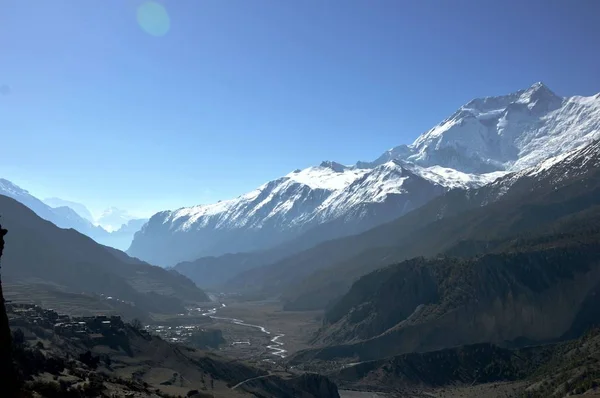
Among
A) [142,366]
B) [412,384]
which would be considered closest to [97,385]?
[142,366]

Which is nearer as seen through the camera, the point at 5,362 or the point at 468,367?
the point at 5,362

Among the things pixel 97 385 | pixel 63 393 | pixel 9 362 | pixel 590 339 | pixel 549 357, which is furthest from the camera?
pixel 549 357

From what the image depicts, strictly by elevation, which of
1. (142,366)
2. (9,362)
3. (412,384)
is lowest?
(412,384)

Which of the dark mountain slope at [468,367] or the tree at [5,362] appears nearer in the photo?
the tree at [5,362]

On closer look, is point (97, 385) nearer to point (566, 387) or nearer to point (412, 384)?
point (566, 387)

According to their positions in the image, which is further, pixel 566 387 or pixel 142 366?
pixel 566 387

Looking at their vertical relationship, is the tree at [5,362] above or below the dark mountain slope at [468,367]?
above

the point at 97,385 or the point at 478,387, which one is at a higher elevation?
Result: the point at 97,385

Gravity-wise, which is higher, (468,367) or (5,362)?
(5,362)

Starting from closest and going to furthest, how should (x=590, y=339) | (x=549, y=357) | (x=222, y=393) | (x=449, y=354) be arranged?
1. (x=222, y=393)
2. (x=590, y=339)
3. (x=549, y=357)
4. (x=449, y=354)

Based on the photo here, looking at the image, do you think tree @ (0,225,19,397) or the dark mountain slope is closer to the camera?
tree @ (0,225,19,397)

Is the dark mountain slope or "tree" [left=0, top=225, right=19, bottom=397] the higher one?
"tree" [left=0, top=225, right=19, bottom=397]
